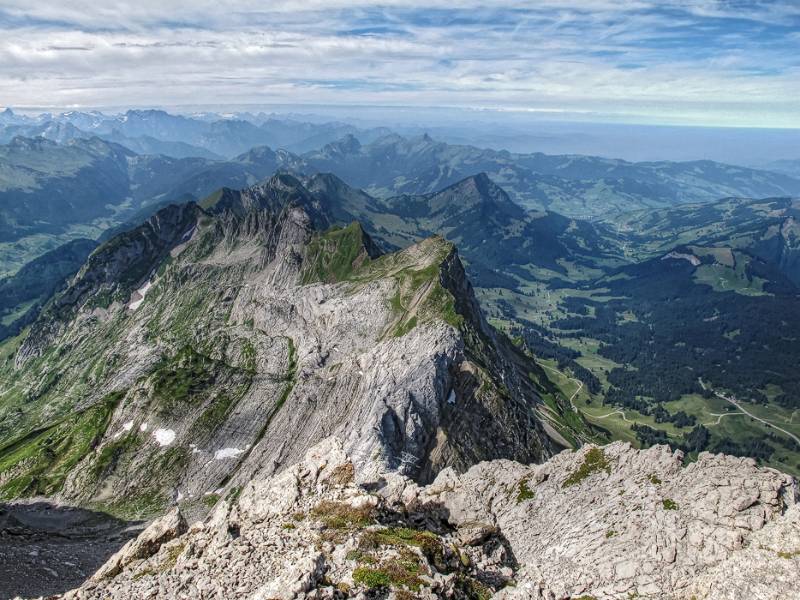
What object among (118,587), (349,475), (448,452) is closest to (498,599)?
(349,475)

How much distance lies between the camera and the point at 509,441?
12012 cm

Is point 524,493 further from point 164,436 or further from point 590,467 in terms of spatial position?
point 164,436

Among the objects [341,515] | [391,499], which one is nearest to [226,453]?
[391,499]

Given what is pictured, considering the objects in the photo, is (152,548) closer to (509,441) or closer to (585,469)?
(585,469)

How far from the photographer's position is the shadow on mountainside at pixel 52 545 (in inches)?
2333

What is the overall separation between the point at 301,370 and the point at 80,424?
6199 cm

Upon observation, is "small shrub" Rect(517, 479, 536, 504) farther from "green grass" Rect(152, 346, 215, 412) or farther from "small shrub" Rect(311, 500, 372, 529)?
"green grass" Rect(152, 346, 215, 412)

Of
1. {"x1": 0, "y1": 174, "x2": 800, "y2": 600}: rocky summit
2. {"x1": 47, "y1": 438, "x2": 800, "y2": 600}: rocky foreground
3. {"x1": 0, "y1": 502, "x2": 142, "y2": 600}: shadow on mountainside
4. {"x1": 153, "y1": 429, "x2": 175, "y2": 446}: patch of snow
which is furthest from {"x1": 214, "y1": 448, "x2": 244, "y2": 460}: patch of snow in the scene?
{"x1": 47, "y1": 438, "x2": 800, "y2": 600}: rocky foreground

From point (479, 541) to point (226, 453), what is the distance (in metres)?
97.7

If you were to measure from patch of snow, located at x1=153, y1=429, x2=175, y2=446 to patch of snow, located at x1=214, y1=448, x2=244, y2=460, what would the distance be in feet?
40.1

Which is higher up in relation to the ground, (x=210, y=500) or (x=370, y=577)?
(x=370, y=577)

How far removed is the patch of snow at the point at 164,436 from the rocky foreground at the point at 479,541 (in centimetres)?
8879

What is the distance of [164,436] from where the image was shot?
12650 centimetres

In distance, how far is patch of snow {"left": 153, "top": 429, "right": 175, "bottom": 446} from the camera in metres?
125
